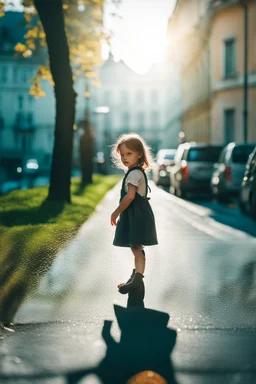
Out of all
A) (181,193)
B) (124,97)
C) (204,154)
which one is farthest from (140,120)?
(204,154)

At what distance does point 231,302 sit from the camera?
6.45m

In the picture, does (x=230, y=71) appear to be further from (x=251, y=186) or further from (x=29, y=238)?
(x=29, y=238)

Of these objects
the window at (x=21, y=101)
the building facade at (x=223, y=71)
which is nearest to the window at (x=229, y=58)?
the building facade at (x=223, y=71)

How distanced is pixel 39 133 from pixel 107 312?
83.6 m

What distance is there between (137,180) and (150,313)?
1.17 meters

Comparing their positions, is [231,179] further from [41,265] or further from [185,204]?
[41,265]

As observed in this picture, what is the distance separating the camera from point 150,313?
19.5ft

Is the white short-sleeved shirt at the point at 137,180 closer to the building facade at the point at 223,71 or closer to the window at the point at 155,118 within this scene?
the building facade at the point at 223,71

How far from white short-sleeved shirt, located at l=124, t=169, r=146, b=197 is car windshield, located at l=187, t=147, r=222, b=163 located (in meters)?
17.0

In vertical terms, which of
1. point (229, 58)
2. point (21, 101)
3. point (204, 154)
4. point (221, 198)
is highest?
point (229, 58)

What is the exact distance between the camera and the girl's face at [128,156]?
6539 millimetres

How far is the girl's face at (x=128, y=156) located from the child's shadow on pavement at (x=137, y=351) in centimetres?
127

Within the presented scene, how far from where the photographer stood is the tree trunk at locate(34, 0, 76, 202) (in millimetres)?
17758

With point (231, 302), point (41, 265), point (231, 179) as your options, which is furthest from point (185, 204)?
point (231, 302)
